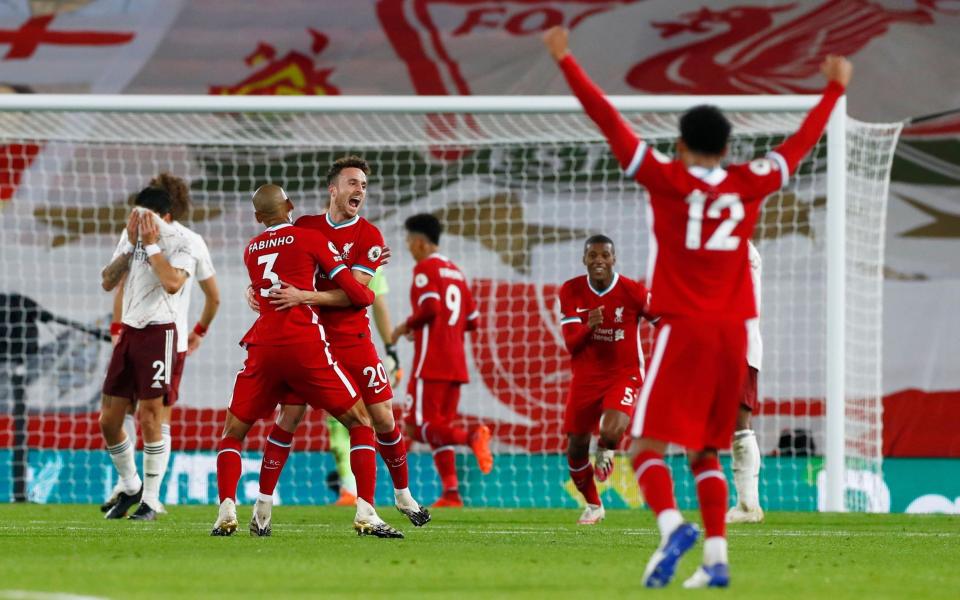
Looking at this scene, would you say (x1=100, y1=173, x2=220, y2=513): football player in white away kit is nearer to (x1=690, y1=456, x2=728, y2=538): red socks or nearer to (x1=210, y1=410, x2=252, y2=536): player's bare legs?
(x1=210, y1=410, x2=252, y2=536): player's bare legs

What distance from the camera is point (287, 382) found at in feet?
23.2

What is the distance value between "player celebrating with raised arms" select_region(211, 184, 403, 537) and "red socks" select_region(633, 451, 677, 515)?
224cm

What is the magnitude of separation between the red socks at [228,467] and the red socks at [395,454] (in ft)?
2.67

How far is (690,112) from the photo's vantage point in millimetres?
5312

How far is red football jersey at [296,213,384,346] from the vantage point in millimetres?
7414

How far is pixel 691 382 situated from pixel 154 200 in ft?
14.5

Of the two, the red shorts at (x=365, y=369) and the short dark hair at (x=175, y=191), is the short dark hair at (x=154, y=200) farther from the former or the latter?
the red shorts at (x=365, y=369)

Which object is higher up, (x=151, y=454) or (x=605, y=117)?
(x=605, y=117)

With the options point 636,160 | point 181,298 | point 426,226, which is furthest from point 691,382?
point 426,226

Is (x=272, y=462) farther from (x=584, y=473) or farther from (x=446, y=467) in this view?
(x=446, y=467)

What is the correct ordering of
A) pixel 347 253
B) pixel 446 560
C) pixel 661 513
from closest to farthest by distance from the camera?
pixel 661 513 < pixel 446 560 < pixel 347 253

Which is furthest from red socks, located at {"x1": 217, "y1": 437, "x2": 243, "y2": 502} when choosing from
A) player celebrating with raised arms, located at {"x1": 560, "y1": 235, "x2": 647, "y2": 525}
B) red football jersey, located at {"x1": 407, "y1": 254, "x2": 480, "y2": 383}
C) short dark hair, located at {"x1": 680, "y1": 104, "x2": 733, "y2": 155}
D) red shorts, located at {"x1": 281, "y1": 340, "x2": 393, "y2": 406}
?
red football jersey, located at {"x1": 407, "y1": 254, "x2": 480, "y2": 383}

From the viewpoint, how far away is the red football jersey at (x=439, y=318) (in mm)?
11305

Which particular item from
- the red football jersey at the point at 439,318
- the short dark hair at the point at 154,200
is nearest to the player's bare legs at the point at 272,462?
the short dark hair at the point at 154,200
